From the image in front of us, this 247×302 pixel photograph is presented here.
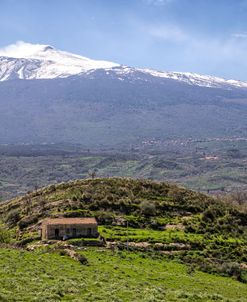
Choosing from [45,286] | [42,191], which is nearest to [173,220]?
[42,191]

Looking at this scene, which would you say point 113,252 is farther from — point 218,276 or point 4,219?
point 4,219

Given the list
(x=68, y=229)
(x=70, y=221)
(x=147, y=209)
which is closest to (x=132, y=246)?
(x=68, y=229)

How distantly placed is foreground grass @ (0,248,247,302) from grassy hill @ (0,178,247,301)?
0.17 ft

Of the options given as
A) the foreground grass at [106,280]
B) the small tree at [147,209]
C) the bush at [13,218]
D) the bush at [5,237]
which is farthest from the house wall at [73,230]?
the bush at [13,218]

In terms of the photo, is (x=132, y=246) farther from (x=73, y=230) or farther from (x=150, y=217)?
(x=150, y=217)

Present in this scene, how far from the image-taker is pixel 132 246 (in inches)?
1748

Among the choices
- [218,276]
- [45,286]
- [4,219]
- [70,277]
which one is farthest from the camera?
[4,219]

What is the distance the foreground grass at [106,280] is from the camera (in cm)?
2359

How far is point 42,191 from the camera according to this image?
63.8 m

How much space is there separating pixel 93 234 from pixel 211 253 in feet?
32.9

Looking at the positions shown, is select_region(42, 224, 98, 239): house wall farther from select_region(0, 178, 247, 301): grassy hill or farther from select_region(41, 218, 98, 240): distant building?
select_region(0, 178, 247, 301): grassy hill

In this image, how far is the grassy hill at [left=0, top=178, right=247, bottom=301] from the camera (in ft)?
87.1

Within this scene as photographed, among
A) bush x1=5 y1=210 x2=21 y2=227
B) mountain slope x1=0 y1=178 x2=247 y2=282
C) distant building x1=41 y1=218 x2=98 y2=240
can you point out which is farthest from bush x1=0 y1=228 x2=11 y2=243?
bush x1=5 y1=210 x2=21 y2=227

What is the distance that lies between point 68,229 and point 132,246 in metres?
5.85
